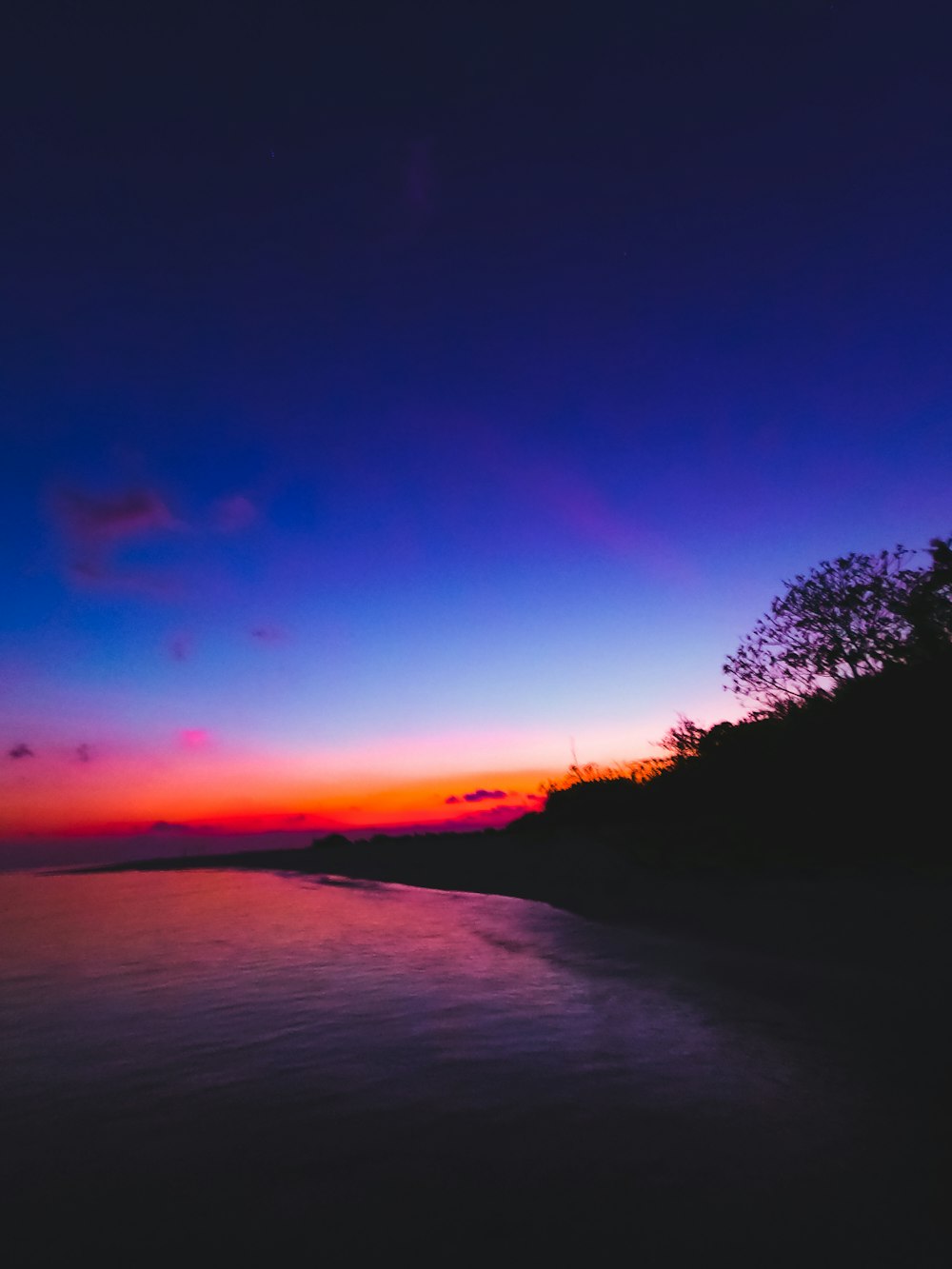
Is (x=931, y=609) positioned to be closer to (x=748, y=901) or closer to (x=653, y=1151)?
(x=748, y=901)

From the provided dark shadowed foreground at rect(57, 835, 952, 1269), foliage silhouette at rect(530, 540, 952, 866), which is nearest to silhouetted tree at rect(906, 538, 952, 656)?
foliage silhouette at rect(530, 540, 952, 866)

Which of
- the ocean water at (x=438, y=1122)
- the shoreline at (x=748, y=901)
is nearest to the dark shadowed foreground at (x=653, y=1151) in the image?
the ocean water at (x=438, y=1122)

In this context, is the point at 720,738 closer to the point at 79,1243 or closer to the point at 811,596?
the point at 811,596

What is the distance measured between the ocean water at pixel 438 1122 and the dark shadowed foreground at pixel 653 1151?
15 mm

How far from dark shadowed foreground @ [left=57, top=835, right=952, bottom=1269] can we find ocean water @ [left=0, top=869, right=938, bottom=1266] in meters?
0.01

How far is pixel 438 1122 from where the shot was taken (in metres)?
3.38

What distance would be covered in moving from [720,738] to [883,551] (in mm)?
6717

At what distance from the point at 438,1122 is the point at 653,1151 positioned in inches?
42.0

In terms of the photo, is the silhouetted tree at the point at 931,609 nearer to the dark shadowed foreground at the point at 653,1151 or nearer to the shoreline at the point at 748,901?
the shoreline at the point at 748,901

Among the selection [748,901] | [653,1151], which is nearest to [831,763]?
[748,901]

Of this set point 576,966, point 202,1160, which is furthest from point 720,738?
point 202,1160

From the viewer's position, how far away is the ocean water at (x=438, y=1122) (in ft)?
7.97

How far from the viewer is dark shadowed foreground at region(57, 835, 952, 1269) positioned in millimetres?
2391

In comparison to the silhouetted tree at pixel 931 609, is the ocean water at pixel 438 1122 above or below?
below
